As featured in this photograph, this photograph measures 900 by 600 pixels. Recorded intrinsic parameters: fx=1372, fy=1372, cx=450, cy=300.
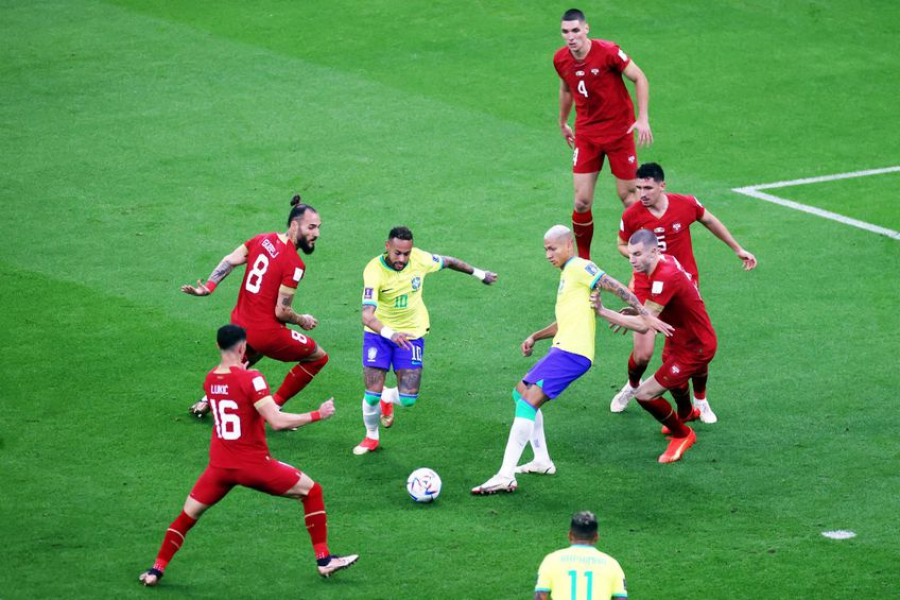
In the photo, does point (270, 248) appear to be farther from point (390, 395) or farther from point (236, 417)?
point (236, 417)

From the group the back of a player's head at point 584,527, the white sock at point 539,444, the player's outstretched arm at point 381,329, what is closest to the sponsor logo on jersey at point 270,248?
the player's outstretched arm at point 381,329

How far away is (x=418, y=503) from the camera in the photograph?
1214cm

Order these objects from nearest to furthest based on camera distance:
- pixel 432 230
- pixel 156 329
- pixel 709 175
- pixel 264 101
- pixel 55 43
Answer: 1. pixel 156 329
2. pixel 432 230
3. pixel 709 175
4. pixel 264 101
5. pixel 55 43

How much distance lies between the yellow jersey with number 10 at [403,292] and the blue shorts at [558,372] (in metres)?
1.62

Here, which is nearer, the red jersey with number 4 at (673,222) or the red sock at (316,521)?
the red sock at (316,521)

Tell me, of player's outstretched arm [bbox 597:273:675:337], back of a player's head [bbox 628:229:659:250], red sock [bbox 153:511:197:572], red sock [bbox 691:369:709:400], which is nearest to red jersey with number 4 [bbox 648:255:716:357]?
back of a player's head [bbox 628:229:659:250]

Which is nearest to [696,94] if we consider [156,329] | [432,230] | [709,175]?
[709,175]

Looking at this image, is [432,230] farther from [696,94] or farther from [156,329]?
[696,94]

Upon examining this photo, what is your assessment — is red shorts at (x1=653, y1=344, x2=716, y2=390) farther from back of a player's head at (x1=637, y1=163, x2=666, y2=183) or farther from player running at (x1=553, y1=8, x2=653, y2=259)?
player running at (x1=553, y1=8, x2=653, y2=259)

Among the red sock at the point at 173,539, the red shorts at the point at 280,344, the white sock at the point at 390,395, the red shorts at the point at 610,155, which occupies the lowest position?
the red sock at the point at 173,539

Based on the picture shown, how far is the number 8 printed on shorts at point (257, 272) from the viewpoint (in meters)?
13.1

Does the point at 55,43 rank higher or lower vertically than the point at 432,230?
higher

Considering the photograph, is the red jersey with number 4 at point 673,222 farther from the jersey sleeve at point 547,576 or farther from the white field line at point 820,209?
the jersey sleeve at point 547,576

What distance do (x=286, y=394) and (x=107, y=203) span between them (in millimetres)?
7179
